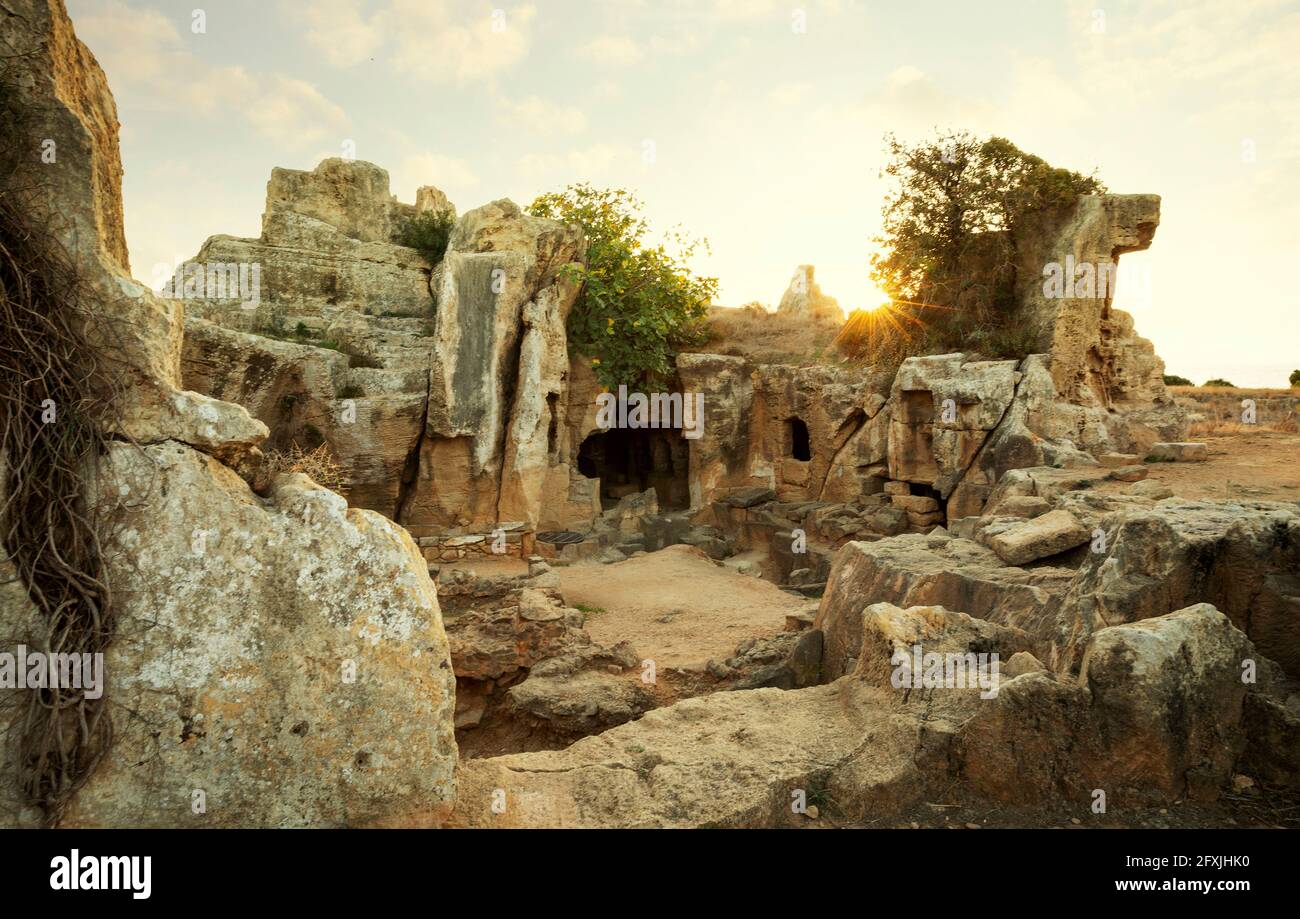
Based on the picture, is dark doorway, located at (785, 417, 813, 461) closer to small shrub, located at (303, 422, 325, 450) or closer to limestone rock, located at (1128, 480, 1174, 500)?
limestone rock, located at (1128, 480, 1174, 500)

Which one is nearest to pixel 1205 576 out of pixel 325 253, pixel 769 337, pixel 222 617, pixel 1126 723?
pixel 1126 723

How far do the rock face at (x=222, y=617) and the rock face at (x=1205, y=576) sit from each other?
3.57 meters

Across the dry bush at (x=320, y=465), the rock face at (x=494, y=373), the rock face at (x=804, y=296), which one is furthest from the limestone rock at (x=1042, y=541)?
the rock face at (x=804, y=296)

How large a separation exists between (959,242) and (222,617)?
54.0 ft

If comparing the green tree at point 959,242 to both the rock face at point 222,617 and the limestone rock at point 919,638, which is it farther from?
the rock face at point 222,617

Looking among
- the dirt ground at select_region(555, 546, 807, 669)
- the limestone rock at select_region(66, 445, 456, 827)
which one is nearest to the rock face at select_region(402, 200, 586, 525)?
the dirt ground at select_region(555, 546, 807, 669)

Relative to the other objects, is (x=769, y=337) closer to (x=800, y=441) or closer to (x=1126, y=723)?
(x=800, y=441)

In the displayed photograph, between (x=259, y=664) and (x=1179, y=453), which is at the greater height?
(x=1179, y=453)

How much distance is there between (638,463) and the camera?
2130 cm

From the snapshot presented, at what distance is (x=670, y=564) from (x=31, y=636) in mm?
12108

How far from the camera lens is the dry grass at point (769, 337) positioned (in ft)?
59.0

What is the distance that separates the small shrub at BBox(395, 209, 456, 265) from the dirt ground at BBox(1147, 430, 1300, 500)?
14105mm

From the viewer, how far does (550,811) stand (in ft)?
11.4

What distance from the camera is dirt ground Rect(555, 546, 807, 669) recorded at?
9.65 m
